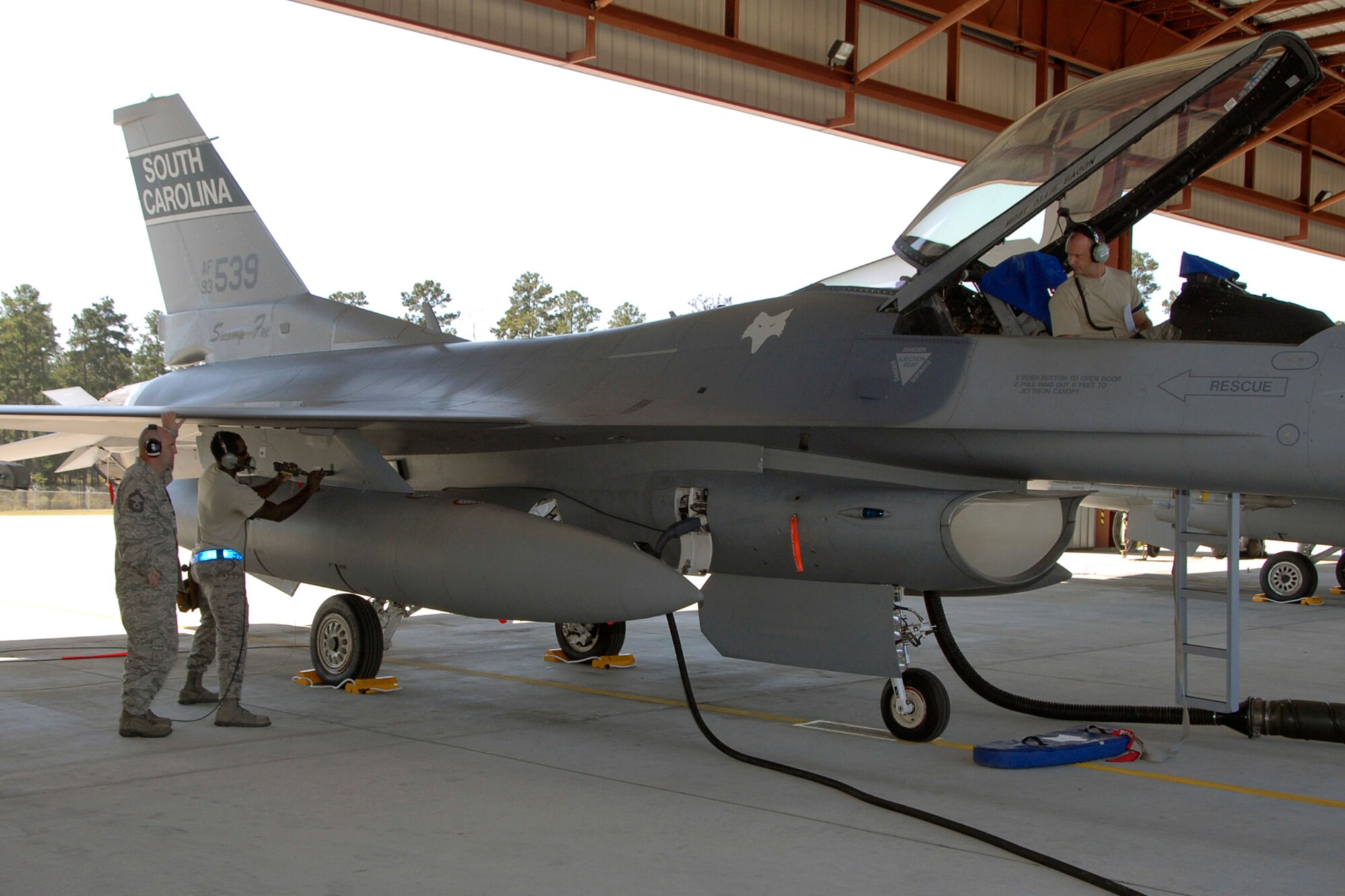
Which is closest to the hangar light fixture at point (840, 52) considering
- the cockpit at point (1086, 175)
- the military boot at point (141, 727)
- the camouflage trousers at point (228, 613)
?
the cockpit at point (1086, 175)

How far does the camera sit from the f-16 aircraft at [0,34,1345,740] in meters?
5.00

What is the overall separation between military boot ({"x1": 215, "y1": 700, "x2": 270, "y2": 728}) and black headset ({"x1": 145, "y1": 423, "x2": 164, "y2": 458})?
56.9 inches

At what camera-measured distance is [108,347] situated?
60.1 meters

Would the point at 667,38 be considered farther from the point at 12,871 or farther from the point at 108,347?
the point at 108,347

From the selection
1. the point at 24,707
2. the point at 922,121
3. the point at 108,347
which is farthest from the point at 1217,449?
the point at 108,347

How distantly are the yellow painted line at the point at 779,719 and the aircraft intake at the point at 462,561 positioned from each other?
1.15 metres

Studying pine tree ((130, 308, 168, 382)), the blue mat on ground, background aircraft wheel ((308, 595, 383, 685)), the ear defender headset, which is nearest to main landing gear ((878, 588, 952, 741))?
the blue mat on ground

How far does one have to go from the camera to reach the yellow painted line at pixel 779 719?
5031mm

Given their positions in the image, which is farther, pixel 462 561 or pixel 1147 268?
pixel 1147 268

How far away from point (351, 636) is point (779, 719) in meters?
3.03

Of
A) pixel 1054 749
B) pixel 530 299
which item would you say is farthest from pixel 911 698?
pixel 530 299

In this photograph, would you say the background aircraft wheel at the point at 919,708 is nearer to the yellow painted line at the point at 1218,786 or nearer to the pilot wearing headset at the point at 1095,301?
the yellow painted line at the point at 1218,786

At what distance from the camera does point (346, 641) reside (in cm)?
773

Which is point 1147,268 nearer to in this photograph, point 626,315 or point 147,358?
point 626,315
